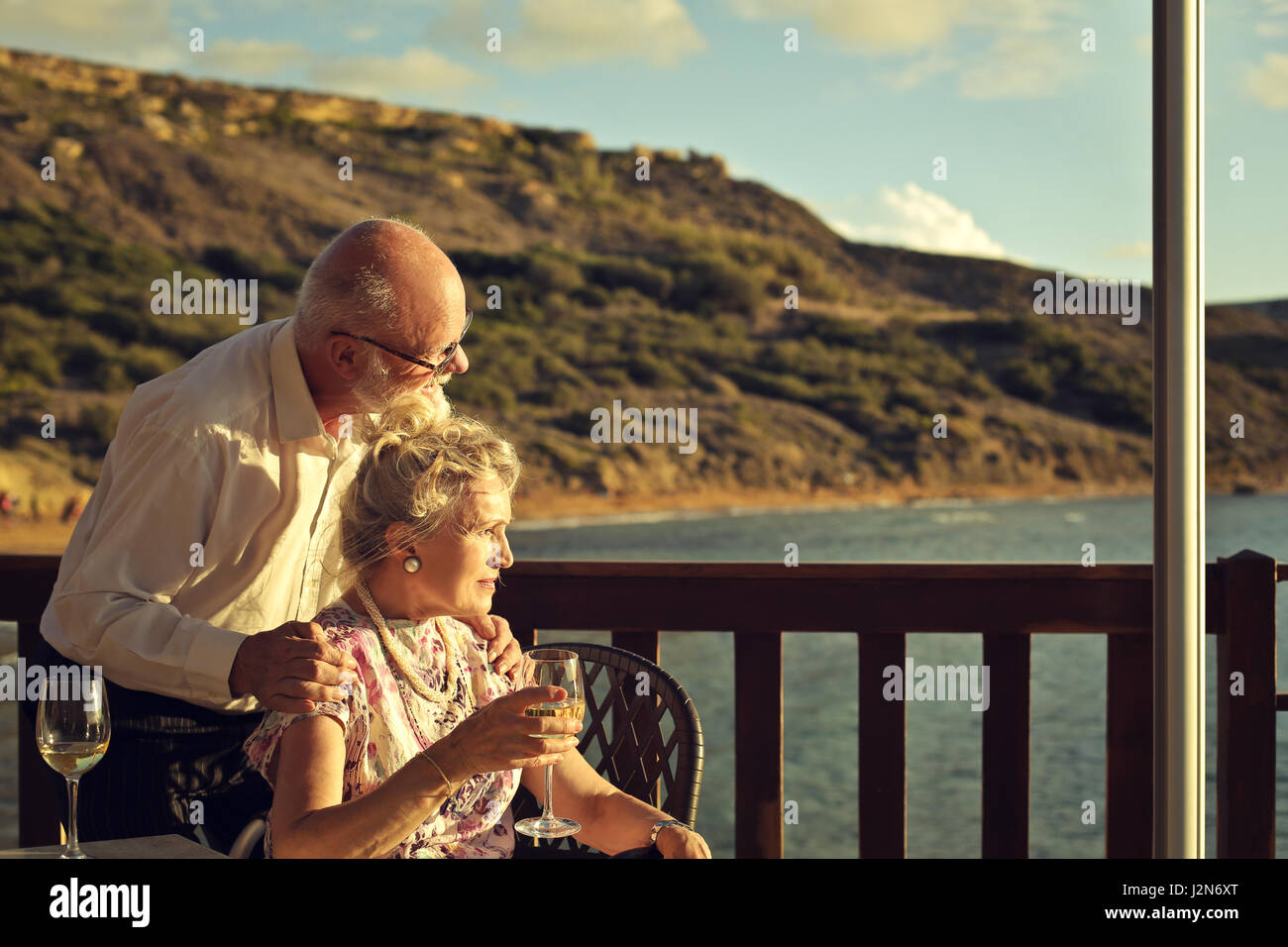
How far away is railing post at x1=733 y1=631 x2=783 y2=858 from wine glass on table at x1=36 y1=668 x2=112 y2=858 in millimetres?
1257

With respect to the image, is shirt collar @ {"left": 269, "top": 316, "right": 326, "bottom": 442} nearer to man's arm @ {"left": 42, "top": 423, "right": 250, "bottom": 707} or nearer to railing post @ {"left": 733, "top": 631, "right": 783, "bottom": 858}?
man's arm @ {"left": 42, "top": 423, "right": 250, "bottom": 707}

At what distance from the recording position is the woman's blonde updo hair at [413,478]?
1.71 meters

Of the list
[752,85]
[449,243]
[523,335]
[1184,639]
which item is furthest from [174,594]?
[752,85]

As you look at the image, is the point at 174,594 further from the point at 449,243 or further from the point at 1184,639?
the point at 449,243

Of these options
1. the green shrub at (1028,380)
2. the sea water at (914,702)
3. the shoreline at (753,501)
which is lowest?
the sea water at (914,702)

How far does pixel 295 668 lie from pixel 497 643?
0.45m

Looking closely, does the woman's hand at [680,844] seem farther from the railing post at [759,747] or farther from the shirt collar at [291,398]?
the shirt collar at [291,398]

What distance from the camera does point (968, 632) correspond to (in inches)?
88.0

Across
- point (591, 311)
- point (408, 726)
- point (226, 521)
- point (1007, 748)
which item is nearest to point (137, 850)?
point (408, 726)

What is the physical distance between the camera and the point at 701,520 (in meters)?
26.0

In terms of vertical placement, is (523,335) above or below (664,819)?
above

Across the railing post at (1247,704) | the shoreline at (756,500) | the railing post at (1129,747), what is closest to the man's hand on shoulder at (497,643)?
the railing post at (1129,747)

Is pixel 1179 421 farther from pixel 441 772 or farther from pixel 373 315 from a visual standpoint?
pixel 373 315
